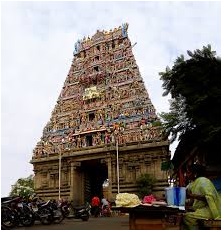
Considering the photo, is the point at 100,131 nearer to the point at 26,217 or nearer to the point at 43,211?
the point at 43,211

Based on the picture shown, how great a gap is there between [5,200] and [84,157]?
38.7ft

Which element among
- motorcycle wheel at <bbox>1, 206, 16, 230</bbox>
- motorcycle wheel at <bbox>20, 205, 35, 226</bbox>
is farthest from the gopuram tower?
motorcycle wheel at <bbox>1, 206, 16, 230</bbox>

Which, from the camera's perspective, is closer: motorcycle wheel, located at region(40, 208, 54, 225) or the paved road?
the paved road

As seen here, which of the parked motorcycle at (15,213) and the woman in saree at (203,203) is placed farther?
the parked motorcycle at (15,213)

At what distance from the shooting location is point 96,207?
16484 mm

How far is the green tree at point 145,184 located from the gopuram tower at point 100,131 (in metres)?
0.30

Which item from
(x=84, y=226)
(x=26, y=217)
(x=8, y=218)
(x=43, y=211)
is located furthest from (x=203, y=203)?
(x=43, y=211)

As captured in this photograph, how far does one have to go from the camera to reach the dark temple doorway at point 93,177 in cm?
2208

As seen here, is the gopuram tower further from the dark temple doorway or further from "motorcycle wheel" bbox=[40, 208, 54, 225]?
"motorcycle wheel" bbox=[40, 208, 54, 225]

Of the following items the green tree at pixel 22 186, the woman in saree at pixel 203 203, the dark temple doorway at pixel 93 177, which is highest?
the woman in saree at pixel 203 203

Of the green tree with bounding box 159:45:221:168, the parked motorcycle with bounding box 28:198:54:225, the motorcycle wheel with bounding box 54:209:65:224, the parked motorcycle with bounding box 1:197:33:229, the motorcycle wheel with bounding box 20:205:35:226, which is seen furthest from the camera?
the motorcycle wheel with bounding box 54:209:65:224

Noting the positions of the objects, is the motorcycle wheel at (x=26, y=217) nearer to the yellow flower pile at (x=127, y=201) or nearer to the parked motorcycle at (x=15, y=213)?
the parked motorcycle at (x=15, y=213)

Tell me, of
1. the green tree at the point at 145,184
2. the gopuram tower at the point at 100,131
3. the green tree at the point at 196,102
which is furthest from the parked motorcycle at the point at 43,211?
the gopuram tower at the point at 100,131

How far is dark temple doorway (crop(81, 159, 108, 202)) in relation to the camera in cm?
2208
